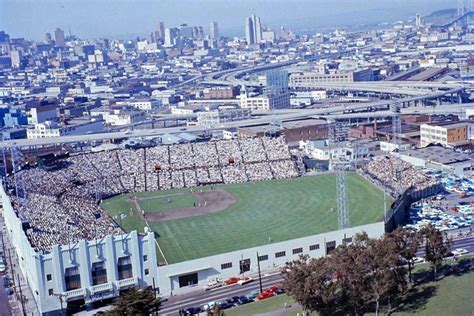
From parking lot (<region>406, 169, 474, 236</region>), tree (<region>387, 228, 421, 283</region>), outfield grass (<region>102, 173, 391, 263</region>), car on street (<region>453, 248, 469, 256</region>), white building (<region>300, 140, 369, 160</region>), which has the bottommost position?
parking lot (<region>406, 169, 474, 236</region>)

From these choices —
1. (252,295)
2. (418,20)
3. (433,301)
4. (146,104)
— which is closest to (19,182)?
(252,295)

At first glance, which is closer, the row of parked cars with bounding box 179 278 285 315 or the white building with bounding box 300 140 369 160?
the row of parked cars with bounding box 179 278 285 315

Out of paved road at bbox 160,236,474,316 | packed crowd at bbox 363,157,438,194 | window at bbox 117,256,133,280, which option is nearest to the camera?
paved road at bbox 160,236,474,316

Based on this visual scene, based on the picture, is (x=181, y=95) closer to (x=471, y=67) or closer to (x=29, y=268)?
(x=471, y=67)

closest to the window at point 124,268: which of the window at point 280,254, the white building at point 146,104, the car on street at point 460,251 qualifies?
the window at point 280,254

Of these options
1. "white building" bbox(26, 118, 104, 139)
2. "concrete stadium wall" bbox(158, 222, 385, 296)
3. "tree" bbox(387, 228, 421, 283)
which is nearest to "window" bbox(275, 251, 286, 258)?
"concrete stadium wall" bbox(158, 222, 385, 296)

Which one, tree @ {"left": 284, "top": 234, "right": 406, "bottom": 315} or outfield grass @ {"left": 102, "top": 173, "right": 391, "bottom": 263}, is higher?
tree @ {"left": 284, "top": 234, "right": 406, "bottom": 315}

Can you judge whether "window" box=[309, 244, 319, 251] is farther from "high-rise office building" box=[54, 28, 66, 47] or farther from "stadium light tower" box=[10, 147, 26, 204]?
"high-rise office building" box=[54, 28, 66, 47]

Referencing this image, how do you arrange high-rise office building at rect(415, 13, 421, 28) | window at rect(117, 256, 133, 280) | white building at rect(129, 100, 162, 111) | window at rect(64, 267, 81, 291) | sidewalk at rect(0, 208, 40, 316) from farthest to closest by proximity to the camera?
high-rise office building at rect(415, 13, 421, 28) → white building at rect(129, 100, 162, 111) → window at rect(117, 256, 133, 280) → sidewalk at rect(0, 208, 40, 316) → window at rect(64, 267, 81, 291)
